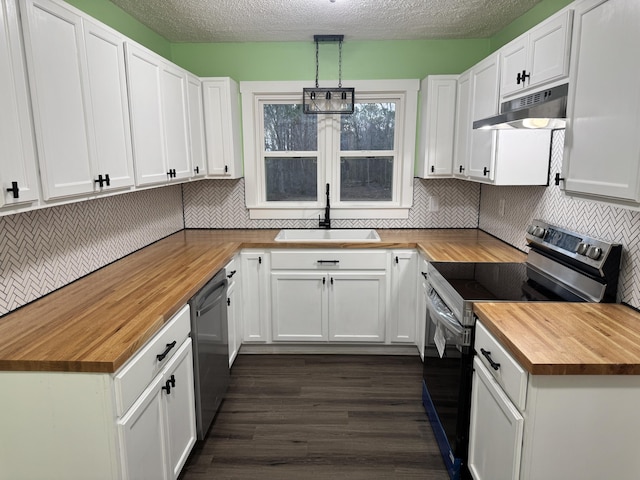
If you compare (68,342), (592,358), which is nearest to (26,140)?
(68,342)

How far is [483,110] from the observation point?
8.97ft

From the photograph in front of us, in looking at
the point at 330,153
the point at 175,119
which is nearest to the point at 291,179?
the point at 330,153

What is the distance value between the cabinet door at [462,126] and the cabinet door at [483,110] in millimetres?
61

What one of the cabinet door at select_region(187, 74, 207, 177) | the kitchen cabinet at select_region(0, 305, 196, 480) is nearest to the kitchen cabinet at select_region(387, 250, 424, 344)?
the cabinet door at select_region(187, 74, 207, 177)

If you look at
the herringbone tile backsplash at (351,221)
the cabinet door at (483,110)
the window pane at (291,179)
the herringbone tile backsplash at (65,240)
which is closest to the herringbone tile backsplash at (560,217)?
the herringbone tile backsplash at (351,221)

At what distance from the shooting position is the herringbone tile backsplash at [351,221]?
3.70m

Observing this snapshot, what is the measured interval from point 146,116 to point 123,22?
2.78ft

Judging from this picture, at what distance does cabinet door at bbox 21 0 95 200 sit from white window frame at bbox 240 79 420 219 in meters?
1.89

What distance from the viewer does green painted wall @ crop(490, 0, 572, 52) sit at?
248cm

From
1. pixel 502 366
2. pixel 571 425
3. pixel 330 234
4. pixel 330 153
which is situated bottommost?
pixel 571 425

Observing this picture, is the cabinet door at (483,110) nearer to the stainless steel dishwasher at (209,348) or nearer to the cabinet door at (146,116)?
the stainless steel dishwasher at (209,348)

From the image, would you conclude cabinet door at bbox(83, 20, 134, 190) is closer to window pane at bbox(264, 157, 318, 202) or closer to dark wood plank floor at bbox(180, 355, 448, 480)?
dark wood plank floor at bbox(180, 355, 448, 480)

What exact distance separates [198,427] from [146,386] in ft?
2.53

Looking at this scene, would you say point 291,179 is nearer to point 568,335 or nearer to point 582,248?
point 582,248
